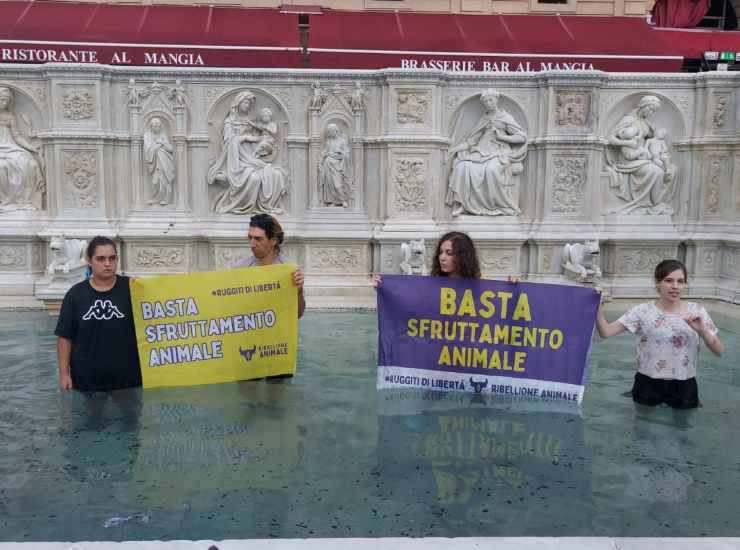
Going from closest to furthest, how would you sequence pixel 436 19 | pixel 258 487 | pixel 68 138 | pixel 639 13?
pixel 258 487
pixel 68 138
pixel 436 19
pixel 639 13

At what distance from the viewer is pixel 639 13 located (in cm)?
1861

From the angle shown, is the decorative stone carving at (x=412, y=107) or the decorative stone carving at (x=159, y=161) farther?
the decorative stone carving at (x=412, y=107)

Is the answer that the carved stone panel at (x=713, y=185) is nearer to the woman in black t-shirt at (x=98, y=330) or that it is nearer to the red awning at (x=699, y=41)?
the woman in black t-shirt at (x=98, y=330)

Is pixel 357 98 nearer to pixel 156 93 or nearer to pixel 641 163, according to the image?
pixel 156 93

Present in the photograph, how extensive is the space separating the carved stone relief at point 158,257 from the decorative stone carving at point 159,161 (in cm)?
63

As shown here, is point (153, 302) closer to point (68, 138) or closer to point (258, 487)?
point (258, 487)

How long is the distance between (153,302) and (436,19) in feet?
43.4

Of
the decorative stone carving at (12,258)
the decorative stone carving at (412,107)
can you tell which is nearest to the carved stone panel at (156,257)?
the decorative stone carving at (12,258)

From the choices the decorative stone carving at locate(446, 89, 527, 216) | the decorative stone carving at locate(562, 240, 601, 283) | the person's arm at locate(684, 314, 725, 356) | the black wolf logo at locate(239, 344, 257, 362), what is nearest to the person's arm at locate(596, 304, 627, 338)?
the person's arm at locate(684, 314, 725, 356)

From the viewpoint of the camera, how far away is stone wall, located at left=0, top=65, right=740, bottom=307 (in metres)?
9.98

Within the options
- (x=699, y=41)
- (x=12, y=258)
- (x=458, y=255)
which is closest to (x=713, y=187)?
(x=458, y=255)

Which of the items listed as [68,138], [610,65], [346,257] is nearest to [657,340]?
[346,257]

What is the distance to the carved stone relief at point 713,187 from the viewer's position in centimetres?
1045

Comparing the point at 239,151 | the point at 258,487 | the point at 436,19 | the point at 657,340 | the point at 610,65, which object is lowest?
the point at 258,487
